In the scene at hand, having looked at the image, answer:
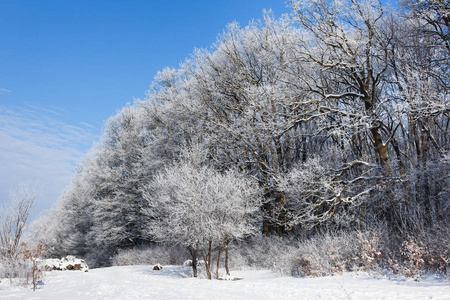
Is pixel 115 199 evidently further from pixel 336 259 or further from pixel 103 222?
pixel 336 259

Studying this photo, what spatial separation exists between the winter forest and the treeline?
0.38ft

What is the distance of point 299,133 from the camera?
61.8 ft

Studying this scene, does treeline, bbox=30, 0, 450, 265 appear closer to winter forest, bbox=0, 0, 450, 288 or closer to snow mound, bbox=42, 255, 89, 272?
winter forest, bbox=0, 0, 450, 288

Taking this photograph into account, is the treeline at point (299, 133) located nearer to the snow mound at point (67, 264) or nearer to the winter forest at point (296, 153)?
the winter forest at point (296, 153)

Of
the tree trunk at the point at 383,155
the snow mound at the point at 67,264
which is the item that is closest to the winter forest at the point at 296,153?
the tree trunk at the point at 383,155

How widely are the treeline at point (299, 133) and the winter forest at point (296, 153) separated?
116 millimetres

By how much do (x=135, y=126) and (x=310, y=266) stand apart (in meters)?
21.2

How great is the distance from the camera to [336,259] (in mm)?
10438

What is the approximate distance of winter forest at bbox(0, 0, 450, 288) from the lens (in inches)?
427

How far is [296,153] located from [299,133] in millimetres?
1577

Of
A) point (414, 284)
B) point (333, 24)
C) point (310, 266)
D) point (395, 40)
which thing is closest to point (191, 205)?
point (310, 266)

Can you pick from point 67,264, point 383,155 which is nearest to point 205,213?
point 383,155

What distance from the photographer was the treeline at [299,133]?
11.6 metres

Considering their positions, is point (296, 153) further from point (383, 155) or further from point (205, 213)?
point (205, 213)
